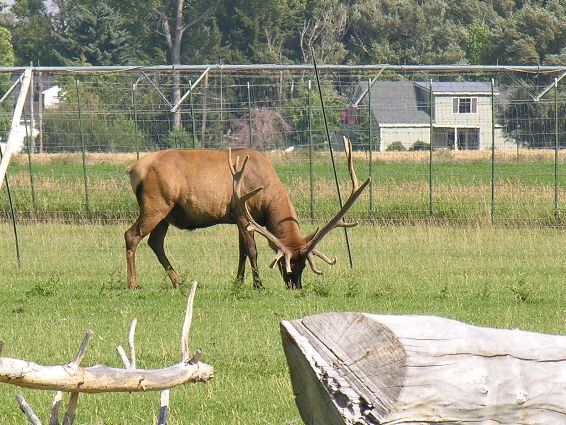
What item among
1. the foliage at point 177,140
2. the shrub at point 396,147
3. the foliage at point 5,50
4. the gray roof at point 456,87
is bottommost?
the shrub at point 396,147

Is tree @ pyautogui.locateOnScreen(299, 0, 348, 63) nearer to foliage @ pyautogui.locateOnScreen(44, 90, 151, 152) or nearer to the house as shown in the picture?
the house

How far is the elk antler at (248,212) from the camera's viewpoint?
1396cm

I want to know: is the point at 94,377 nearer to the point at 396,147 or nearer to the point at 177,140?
the point at 177,140

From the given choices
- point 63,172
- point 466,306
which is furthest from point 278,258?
point 63,172

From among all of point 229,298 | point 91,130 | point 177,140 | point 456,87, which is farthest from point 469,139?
point 229,298

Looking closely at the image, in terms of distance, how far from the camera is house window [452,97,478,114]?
27141 mm

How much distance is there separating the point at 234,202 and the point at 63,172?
11.2m

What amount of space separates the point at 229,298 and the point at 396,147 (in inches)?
541

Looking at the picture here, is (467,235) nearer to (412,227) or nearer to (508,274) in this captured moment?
(412,227)

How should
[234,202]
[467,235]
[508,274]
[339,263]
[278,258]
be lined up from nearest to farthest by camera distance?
[278,258]
[234,202]
[508,274]
[339,263]
[467,235]

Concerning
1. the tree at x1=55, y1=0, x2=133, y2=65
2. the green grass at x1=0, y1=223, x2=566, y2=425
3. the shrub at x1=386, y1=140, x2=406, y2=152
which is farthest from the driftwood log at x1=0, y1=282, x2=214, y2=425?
the tree at x1=55, y1=0, x2=133, y2=65

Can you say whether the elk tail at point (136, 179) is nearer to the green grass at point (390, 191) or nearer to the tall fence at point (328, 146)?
the tall fence at point (328, 146)

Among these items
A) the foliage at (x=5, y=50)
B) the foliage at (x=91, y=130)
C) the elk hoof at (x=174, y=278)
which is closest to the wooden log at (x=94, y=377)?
the elk hoof at (x=174, y=278)

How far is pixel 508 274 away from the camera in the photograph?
52.0 ft
